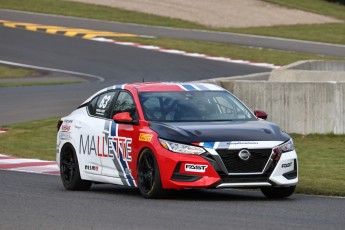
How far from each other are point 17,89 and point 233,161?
19782 mm

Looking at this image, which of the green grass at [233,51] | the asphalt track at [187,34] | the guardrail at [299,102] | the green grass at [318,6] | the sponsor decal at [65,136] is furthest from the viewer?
the green grass at [318,6]

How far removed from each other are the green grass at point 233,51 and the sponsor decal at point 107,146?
26.0 metres

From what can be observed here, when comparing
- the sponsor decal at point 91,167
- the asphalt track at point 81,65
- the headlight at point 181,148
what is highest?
the headlight at point 181,148

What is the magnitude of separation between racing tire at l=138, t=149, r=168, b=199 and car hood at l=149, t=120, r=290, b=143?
11.8 inches

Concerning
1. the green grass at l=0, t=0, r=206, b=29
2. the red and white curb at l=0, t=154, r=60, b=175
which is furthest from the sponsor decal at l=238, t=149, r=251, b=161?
the green grass at l=0, t=0, r=206, b=29

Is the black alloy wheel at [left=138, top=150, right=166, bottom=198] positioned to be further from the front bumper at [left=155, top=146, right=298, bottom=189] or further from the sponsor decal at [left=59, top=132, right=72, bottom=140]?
the sponsor decal at [left=59, top=132, right=72, bottom=140]

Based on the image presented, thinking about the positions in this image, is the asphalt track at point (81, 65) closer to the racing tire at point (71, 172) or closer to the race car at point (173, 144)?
the racing tire at point (71, 172)

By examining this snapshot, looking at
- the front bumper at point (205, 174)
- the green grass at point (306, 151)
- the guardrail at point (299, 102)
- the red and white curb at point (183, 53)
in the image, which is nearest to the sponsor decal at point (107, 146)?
the front bumper at point (205, 174)

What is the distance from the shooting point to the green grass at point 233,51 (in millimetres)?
41219

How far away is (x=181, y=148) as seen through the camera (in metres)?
12.7

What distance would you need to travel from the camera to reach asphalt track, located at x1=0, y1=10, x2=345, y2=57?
147ft

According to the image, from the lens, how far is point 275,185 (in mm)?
12797

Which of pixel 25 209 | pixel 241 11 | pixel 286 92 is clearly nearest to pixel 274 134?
pixel 25 209

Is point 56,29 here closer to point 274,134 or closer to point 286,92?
point 286,92
